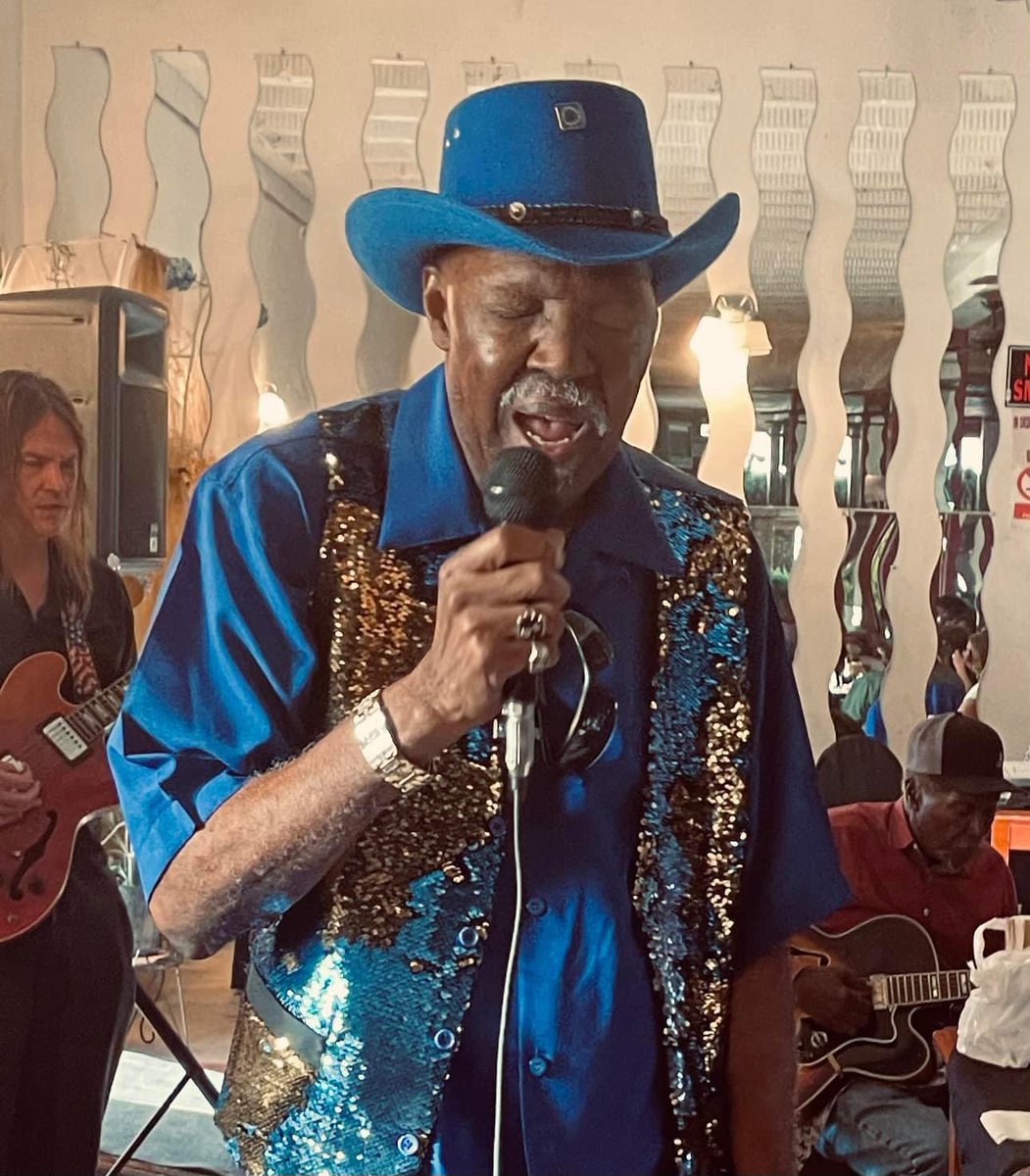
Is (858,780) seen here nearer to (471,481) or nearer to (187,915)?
(471,481)

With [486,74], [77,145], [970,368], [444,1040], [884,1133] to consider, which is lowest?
[884,1133]

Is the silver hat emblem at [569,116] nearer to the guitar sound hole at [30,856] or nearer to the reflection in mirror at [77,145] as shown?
the reflection in mirror at [77,145]

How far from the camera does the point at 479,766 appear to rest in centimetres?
112

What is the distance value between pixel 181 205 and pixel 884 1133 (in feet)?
5.17

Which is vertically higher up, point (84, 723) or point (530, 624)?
point (530, 624)

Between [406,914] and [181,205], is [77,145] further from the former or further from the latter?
[406,914]

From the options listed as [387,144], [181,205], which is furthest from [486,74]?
[181,205]

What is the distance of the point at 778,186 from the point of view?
5.30ft

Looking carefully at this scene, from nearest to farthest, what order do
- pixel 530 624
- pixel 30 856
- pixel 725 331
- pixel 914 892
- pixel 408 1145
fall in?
pixel 530 624
pixel 408 1145
pixel 30 856
pixel 725 331
pixel 914 892

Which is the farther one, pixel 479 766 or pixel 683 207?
pixel 683 207

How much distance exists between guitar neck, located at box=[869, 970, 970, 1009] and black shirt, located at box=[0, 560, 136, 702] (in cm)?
114

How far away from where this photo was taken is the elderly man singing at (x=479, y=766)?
42.0 inches

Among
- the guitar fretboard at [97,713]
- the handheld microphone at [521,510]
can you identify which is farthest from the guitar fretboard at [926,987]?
the guitar fretboard at [97,713]

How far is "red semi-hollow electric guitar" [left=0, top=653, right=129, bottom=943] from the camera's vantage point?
58.8 inches
